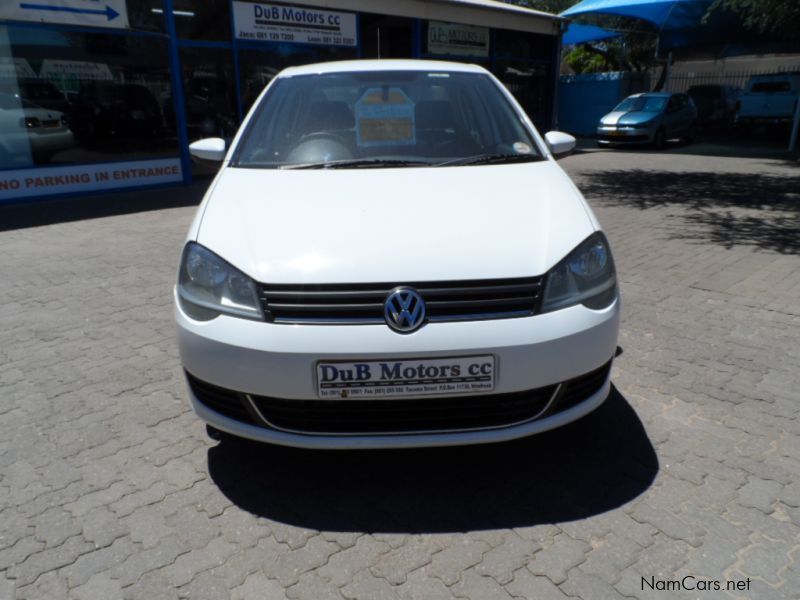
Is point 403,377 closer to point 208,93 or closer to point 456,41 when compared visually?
point 208,93

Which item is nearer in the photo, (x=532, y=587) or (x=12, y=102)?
(x=532, y=587)

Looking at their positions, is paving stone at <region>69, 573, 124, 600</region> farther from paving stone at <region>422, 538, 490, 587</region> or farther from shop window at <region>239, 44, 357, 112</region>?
shop window at <region>239, 44, 357, 112</region>

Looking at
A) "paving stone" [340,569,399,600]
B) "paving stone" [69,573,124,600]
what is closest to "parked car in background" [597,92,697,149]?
"paving stone" [340,569,399,600]

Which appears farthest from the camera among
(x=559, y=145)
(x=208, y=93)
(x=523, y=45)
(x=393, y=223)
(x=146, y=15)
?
(x=523, y=45)

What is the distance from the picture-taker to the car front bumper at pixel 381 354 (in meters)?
2.19

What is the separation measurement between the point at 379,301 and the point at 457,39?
587 inches

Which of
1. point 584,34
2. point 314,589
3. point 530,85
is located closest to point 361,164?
point 314,589

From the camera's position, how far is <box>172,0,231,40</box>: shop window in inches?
409

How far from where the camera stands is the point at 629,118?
17234 millimetres

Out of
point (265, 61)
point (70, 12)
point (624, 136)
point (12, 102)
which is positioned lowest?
point (624, 136)

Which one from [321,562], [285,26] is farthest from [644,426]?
[285,26]

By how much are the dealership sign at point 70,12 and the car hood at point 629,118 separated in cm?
1286

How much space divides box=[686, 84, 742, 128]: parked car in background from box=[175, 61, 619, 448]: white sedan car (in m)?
22.9

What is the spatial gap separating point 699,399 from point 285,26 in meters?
10.9
